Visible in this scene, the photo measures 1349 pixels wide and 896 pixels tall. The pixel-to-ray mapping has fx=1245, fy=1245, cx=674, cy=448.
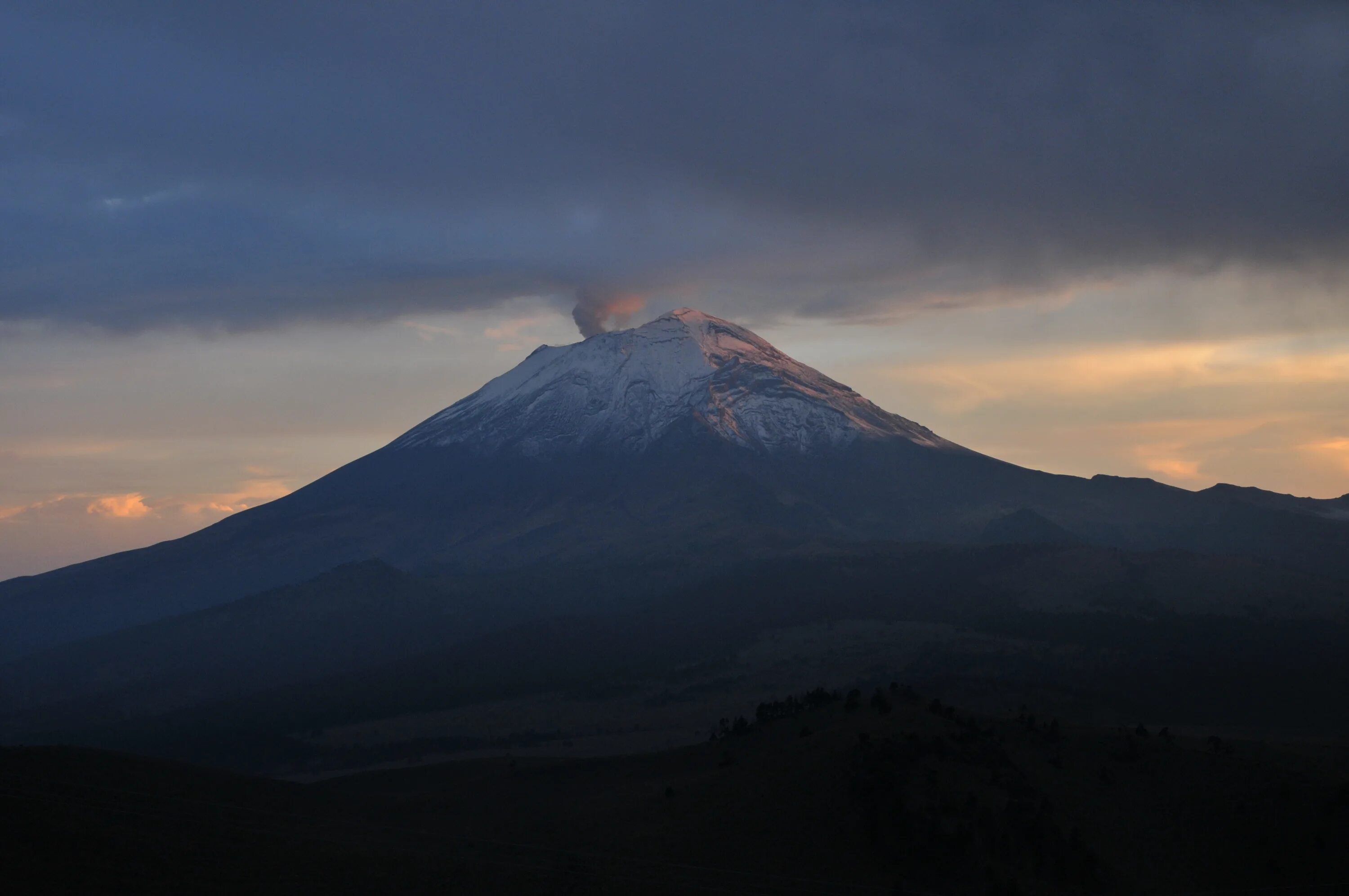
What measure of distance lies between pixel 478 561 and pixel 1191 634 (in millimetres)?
114233

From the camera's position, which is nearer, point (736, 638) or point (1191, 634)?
point (1191, 634)

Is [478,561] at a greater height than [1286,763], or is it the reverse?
[478,561]

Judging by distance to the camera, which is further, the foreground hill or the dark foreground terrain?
the foreground hill

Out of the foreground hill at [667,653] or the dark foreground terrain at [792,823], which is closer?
the dark foreground terrain at [792,823]

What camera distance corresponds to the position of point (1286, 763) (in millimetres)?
50812

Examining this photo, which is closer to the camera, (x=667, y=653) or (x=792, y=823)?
(x=792, y=823)

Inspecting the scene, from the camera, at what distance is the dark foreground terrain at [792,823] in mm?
42438

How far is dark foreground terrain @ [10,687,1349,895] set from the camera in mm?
42438

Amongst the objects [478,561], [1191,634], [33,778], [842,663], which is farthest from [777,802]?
[478,561]

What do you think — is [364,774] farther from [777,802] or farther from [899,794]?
[899,794]

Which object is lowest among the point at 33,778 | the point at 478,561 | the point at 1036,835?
the point at 1036,835

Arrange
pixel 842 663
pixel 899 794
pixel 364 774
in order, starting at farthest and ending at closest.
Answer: pixel 842 663, pixel 364 774, pixel 899 794

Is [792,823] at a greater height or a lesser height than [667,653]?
lesser

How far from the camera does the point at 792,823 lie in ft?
151
